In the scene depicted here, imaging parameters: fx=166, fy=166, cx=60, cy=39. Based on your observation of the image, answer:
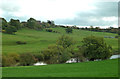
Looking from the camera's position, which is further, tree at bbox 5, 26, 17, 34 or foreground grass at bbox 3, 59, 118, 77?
tree at bbox 5, 26, 17, 34

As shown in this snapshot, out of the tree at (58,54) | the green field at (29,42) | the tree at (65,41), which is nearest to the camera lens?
the tree at (58,54)

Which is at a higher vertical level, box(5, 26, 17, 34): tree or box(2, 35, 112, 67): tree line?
box(5, 26, 17, 34): tree

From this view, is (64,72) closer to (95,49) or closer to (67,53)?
(67,53)

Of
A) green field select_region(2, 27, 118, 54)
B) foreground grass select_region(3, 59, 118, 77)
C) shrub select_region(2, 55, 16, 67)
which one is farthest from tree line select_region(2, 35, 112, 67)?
foreground grass select_region(3, 59, 118, 77)

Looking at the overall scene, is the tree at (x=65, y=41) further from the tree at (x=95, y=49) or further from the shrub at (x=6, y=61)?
the shrub at (x=6, y=61)

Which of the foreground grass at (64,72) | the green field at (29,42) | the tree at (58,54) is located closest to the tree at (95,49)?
the tree at (58,54)

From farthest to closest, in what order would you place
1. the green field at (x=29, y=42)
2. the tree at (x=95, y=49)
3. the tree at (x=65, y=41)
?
the green field at (x=29, y=42)
the tree at (x=65, y=41)
the tree at (x=95, y=49)

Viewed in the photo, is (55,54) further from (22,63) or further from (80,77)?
(80,77)

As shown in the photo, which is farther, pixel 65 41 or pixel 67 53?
pixel 65 41

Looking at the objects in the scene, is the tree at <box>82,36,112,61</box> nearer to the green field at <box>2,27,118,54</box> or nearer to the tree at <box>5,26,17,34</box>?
the green field at <box>2,27,118,54</box>

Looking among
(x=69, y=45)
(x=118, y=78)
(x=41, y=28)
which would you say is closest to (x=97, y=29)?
(x=41, y=28)

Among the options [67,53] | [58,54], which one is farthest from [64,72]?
[58,54]

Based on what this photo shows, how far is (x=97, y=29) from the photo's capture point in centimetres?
15712

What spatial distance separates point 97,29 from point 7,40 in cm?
9651
